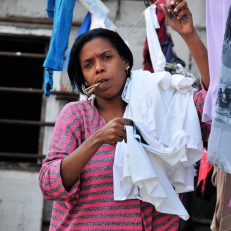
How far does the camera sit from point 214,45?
9.66 feet

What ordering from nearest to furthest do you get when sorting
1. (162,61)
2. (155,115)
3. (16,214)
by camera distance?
(155,115)
(162,61)
(16,214)

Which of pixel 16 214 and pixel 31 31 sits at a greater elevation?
Result: pixel 31 31

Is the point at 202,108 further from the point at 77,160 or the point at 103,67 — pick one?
the point at 77,160

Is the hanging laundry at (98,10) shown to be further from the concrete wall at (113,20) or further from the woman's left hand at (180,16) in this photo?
the woman's left hand at (180,16)

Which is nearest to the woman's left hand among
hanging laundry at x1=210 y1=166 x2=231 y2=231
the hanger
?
hanging laundry at x1=210 y1=166 x2=231 y2=231

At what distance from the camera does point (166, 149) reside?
2.90 metres

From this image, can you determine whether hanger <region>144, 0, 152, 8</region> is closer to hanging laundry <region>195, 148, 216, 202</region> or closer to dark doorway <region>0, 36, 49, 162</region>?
dark doorway <region>0, 36, 49, 162</region>

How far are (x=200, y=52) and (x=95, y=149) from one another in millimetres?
773

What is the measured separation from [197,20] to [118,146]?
3.25 meters

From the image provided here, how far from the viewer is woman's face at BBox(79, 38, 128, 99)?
3.09 meters

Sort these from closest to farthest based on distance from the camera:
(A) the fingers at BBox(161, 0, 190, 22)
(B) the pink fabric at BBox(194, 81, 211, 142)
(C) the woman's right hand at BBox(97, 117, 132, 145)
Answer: (C) the woman's right hand at BBox(97, 117, 132, 145) → (A) the fingers at BBox(161, 0, 190, 22) → (B) the pink fabric at BBox(194, 81, 211, 142)

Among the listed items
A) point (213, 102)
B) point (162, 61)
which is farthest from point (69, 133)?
point (162, 61)

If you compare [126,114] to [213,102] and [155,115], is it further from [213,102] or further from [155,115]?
[213,102]

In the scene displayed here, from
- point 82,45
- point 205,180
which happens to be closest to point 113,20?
point 205,180
